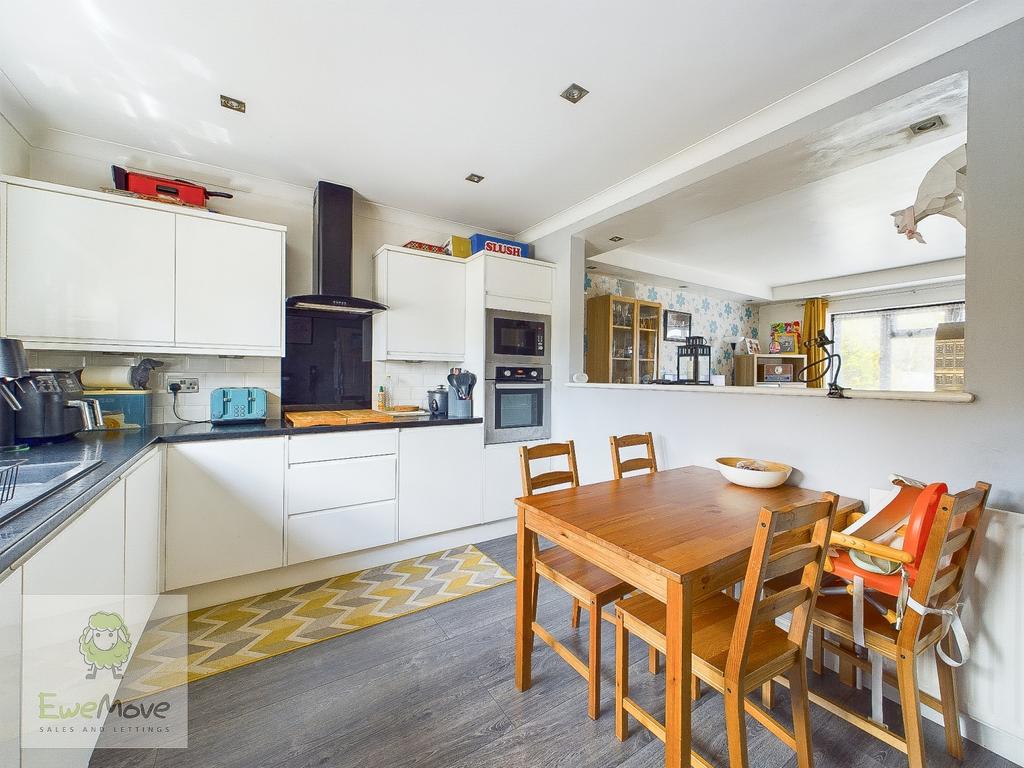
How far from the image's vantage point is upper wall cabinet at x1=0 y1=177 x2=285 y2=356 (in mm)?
1964

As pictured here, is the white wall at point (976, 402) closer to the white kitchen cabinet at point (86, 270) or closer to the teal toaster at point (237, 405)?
the teal toaster at point (237, 405)

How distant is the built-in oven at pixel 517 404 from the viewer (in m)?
3.11

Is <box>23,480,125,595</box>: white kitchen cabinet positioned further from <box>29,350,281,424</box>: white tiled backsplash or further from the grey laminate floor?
<box>29,350,281,424</box>: white tiled backsplash

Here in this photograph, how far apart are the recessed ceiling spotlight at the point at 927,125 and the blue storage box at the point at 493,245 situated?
2353mm

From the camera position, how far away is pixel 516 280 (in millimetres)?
3207

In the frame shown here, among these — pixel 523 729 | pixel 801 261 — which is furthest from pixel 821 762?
pixel 801 261

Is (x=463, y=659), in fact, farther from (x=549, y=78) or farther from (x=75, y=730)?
(x=549, y=78)

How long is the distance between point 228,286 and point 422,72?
1.63m

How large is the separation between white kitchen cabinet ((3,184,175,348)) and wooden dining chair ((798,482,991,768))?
3313mm

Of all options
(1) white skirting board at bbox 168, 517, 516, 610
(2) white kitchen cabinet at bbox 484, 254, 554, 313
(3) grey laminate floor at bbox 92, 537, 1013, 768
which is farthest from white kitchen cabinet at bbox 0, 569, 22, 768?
(2) white kitchen cabinet at bbox 484, 254, 554, 313

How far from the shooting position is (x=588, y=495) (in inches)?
65.2

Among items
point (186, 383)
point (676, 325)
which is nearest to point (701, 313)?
point (676, 325)

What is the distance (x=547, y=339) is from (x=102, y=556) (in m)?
2.77

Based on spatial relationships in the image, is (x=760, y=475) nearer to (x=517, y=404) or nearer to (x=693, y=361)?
(x=517, y=404)
